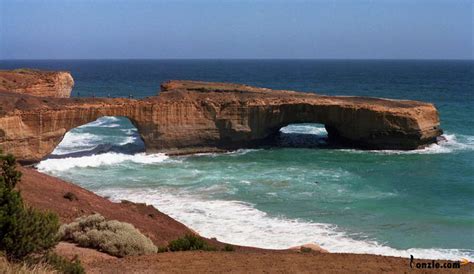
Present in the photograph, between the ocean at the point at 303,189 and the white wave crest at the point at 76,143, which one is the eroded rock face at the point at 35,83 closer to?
the white wave crest at the point at 76,143

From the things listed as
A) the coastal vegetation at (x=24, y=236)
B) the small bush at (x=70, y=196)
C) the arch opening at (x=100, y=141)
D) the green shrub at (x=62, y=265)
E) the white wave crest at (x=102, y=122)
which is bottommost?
the arch opening at (x=100, y=141)

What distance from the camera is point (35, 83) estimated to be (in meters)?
50.9

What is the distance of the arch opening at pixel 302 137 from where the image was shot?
45.1 m

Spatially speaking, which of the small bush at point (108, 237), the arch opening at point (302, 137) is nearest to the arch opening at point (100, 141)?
the arch opening at point (302, 137)

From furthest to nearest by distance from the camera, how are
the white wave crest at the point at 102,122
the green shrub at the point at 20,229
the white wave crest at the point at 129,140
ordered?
the white wave crest at the point at 102,122 → the white wave crest at the point at 129,140 → the green shrub at the point at 20,229

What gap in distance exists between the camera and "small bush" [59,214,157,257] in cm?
1477

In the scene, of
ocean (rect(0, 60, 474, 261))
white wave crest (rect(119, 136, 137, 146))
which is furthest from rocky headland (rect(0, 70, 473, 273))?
white wave crest (rect(119, 136, 137, 146))

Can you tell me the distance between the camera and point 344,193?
28.8 m

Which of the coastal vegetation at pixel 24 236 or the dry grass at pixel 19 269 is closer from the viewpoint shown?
the dry grass at pixel 19 269

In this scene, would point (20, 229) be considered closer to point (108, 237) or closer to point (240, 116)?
point (108, 237)

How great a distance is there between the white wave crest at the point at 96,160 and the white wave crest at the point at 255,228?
29.7ft

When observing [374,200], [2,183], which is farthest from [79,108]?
[2,183]

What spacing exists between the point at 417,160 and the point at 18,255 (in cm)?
3196

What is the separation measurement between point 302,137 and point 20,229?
39.0 metres
